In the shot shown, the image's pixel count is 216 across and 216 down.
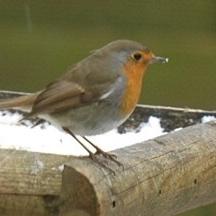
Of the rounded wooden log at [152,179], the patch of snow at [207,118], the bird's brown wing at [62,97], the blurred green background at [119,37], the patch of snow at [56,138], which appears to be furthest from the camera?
the blurred green background at [119,37]

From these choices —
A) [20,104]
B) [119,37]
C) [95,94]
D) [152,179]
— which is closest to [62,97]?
[95,94]

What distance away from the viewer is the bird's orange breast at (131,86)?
13.0ft

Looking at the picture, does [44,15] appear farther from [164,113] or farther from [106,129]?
[106,129]

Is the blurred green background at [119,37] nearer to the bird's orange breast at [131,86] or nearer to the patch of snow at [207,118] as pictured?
the patch of snow at [207,118]

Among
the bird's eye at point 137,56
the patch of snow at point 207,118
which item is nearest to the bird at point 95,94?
the bird's eye at point 137,56

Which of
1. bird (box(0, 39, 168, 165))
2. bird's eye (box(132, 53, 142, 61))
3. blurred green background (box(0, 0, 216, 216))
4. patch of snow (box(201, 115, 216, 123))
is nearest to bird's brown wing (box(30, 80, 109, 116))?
bird (box(0, 39, 168, 165))

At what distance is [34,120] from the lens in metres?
4.82

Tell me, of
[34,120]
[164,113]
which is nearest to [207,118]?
[164,113]

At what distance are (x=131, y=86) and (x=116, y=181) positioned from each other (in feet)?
2.22

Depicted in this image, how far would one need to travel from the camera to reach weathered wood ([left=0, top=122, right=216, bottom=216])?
3.29m

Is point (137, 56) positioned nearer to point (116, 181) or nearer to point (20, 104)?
point (20, 104)

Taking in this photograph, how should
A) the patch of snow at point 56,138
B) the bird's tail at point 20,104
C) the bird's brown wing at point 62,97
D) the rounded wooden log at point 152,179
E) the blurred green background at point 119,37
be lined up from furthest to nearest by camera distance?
the blurred green background at point 119,37 → the patch of snow at point 56,138 → the bird's tail at point 20,104 → the bird's brown wing at point 62,97 → the rounded wooden log at point 152,179

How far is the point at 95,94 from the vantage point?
3973 mm

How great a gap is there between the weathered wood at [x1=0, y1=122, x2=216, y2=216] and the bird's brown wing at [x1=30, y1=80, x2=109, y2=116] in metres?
0.27
